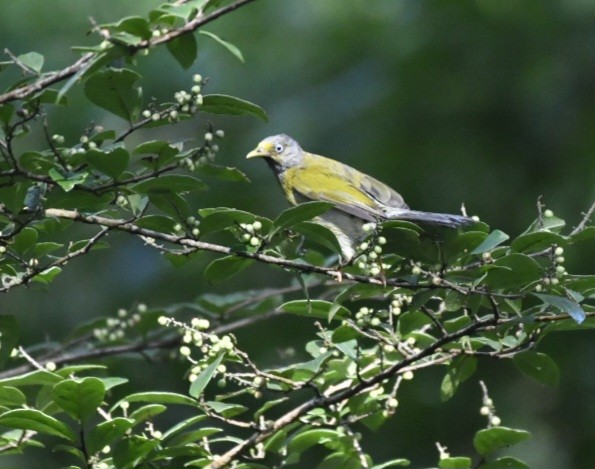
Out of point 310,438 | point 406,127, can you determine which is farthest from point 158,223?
point 406,127

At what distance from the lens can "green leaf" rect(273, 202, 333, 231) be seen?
1.98 meters

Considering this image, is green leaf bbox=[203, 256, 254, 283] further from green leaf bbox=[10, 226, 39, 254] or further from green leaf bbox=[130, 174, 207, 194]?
green leaf bbox=[10, 226, 39, 254]

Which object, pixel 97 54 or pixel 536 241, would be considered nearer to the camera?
pixel 97 54

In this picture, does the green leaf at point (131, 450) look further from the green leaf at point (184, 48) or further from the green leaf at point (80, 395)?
the green leaf at point (184, 48)

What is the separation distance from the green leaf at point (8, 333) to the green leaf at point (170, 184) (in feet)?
1.44

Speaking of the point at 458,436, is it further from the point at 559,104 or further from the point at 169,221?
the point at 169,221

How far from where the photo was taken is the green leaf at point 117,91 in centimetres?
193

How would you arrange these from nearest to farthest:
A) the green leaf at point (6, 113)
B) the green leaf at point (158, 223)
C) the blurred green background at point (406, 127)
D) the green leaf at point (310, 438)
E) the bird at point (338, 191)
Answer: the green leaf at point (6, 113) < the green leaf at point (158, 223) < the green leaf at point (310, 438) < the bird at point (338, 191) < the blurred green background at point (406, 127)

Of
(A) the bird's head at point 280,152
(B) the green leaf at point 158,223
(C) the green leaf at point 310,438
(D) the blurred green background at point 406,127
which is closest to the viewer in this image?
(B) the green leaf at point 158,223

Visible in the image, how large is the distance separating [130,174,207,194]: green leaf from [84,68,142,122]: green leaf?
0.40 feet

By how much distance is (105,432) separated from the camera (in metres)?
2.03

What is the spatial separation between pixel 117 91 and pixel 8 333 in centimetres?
61

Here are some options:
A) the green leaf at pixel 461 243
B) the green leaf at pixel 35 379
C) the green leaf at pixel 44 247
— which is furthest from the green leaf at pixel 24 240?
the green leaf at pixel 461 243

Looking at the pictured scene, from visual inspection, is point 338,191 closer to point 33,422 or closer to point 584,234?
point 584,234
